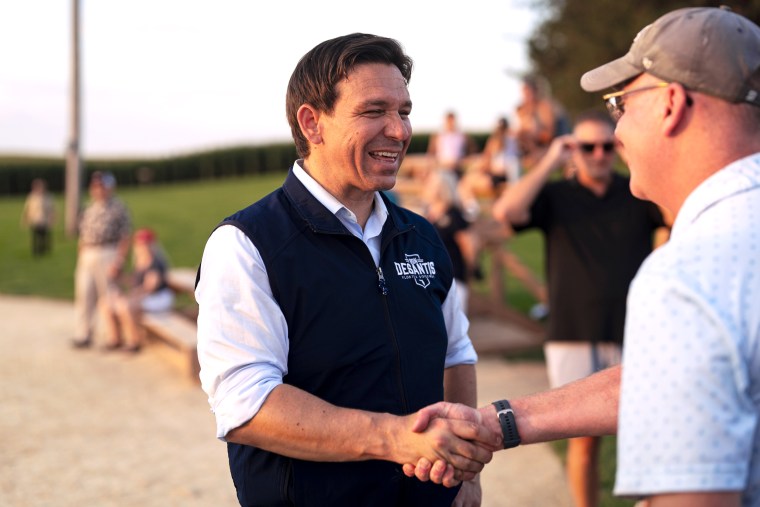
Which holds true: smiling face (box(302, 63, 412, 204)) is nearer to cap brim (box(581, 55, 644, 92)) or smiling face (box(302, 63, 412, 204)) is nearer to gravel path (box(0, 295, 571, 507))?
cap brim (box(581, 55, 644, 92))

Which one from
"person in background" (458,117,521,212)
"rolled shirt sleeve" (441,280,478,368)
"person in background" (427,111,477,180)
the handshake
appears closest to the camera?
the handshake

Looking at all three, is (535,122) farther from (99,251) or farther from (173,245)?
(173,245)

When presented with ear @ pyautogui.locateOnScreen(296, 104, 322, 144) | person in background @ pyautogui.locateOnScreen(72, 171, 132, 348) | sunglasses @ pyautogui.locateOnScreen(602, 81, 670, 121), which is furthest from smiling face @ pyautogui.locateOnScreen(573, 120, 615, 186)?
person in background @ pyautogui.locateOnScreen(72, 171, 132, 348)

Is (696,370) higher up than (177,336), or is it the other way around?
(696,370)

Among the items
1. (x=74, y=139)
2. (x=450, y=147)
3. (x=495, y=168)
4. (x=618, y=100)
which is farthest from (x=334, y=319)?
(x=74, y=139)

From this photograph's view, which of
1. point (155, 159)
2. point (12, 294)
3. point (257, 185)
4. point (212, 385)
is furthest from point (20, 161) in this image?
point (212, 385)

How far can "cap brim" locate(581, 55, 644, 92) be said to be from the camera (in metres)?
1.94

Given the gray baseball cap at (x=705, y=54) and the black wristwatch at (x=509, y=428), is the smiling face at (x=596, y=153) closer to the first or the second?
the black wristwatch at (x=509, y=428)

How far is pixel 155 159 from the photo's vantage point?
166 feet

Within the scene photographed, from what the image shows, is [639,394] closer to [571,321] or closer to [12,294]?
[571,321]

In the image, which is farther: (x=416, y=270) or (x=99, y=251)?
(x=99, y=251)

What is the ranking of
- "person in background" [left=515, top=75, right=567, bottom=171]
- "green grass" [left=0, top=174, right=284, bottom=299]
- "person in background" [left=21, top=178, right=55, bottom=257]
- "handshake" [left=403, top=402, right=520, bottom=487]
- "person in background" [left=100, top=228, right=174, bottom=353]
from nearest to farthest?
"handshake" [left=403, top=402, right=520, bottom=487], "person in background" [left=100, top=228, right=174, bottom=353], "person in background" [left=515, top=75, right=567, bottom=171], "green grass" [left=0, top=174, right=284, bottom=299], "person in background" [left=21, top=178, right=55, bottom=257]

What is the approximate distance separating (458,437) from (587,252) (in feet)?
8.88

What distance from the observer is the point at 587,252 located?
16.5 feet
